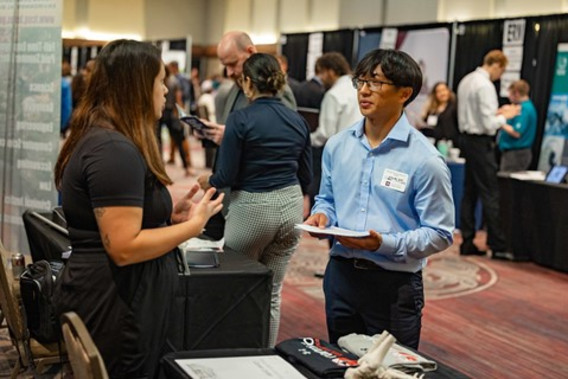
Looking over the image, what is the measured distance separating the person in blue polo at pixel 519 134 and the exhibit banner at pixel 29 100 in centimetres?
497

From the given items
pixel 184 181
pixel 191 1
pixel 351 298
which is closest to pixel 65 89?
pixel 184 181

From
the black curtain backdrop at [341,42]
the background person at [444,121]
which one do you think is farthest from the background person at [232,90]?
the black curtain backdrop at [341,42]

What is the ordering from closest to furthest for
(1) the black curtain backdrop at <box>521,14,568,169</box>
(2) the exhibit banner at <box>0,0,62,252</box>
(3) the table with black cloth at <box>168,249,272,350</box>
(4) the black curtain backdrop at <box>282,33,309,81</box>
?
(3) the table with black cloth at <box>168,249,272,350</box> → (2) the exhibit banner at <box>0,0,62,252</box> → (1) the black curtain backdrop at <box>521,14,568,169</box> → (4) the black curtain backdrop at <box>282,33,309,81</box>

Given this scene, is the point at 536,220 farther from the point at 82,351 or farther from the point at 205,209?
the point at 82,351

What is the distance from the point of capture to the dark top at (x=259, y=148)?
3439 mm

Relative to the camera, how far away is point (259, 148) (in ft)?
11.4

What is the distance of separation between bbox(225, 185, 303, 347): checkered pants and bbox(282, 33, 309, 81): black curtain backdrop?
11.2 meters

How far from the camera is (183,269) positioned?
10.0 ft

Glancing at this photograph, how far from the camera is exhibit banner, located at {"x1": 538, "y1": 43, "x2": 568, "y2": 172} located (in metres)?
8.99

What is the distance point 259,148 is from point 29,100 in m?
1.77

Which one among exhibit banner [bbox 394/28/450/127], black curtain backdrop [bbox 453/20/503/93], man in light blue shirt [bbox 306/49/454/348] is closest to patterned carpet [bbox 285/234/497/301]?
man in light blue shirt [bbox 306/49/454/348]

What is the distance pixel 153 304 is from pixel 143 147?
38 cm

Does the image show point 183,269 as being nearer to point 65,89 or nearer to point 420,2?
point 65,89

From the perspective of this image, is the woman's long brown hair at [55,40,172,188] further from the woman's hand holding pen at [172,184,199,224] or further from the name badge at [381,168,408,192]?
the name badge at [381,168,408,192]
